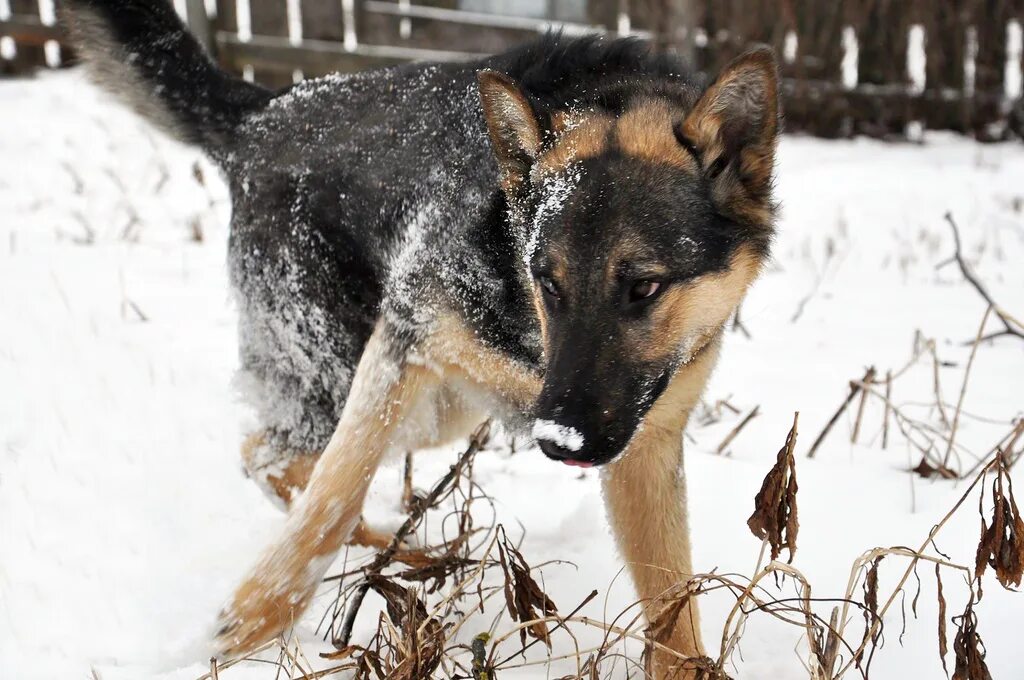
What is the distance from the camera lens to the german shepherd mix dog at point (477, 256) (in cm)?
232

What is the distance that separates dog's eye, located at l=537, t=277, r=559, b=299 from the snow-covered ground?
36.2 inches

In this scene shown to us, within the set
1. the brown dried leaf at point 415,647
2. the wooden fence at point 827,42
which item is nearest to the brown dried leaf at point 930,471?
the brown dried leaf at point 415,647

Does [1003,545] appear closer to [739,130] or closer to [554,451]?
[554,451]

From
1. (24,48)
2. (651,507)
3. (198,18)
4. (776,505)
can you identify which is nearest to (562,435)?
(776,505)

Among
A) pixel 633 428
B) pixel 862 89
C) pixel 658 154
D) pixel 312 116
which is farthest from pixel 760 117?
pixel 862 89

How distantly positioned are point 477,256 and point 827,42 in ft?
28.5

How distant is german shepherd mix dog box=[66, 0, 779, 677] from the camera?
7.61 ft

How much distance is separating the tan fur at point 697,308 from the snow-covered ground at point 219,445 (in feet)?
2.59

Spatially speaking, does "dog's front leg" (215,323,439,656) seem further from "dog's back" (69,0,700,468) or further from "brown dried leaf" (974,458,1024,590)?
"brown dried leaf" (974,458,1024,590)

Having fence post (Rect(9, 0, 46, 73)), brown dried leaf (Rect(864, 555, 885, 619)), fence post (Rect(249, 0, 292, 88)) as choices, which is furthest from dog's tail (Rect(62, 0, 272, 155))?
fence post (Rect(9, 0, 46, 73))

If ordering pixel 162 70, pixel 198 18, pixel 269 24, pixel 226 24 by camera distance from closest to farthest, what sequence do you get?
pixel 162 70, pixel 198 18, pixel 226 24, pixel 269 24

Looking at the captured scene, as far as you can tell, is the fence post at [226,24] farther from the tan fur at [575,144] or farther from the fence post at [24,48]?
the tan fur at [575,144]

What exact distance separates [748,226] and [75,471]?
2262mm

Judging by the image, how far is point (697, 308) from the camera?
2.44m
